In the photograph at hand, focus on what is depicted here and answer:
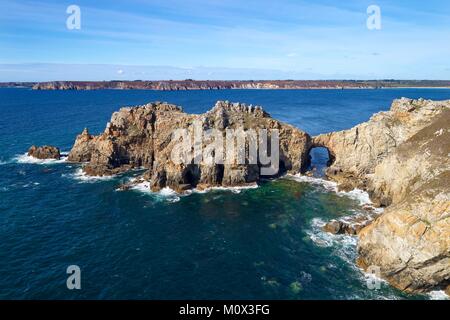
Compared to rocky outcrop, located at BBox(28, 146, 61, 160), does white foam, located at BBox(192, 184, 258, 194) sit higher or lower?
lower

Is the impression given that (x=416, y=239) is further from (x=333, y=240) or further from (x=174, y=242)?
(x=174, y=242)

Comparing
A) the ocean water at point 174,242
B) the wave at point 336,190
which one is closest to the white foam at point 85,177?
the ocean water at point 174,242

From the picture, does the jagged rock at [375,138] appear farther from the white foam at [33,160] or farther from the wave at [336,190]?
the white foam at [33,160]

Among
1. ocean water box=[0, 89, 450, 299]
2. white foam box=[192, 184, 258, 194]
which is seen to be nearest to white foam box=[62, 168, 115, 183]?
ocean water box=[0, 89, 450, 299]

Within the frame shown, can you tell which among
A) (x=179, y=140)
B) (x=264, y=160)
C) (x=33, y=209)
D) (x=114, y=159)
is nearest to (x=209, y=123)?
(x=179, y=140)

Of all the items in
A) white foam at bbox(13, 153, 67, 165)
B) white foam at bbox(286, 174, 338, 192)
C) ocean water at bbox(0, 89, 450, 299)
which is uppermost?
white foam at bbox(13, 153, 67, 165)

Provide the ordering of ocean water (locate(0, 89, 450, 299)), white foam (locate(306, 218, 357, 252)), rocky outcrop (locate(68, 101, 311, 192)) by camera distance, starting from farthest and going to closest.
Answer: rocky outcrop (locate(68, 101, 311, 192)), white foam (locate(306, 218, 357, 252)), ocean water (locate(0, 89, 450, 299))

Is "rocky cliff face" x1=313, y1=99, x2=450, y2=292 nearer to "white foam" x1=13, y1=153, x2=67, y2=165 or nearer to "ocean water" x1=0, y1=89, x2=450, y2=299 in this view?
"ocean water" x1=0, y1=89, x2=450, y2=299
